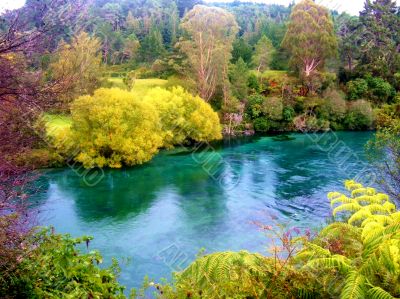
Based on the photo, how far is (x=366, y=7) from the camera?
149ft

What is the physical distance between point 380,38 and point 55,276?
45227 mm

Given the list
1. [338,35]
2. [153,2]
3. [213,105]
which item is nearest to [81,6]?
[213,105]

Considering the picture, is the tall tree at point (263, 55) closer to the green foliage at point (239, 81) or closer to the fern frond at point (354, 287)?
the green foliage at point (239, 81)

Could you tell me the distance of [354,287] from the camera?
4426 millimetres

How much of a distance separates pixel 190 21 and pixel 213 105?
26.7 feet

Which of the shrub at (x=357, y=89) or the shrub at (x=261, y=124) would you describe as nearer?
the shrub at (x=261, y=124)

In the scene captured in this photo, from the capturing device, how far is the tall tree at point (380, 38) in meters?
41.8

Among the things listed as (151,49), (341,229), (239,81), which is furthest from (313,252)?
(151,49)

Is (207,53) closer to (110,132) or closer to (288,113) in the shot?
(288,113)

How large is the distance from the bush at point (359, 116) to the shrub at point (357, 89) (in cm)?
222

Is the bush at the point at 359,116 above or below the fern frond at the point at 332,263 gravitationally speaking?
below

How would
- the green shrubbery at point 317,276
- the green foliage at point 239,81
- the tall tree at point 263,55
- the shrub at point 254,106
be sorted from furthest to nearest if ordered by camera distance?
the tall tree at point 263,55 → the green foliage at point 239,81 → the shrub at point 254,106 → the green shrubbery at point 317,276

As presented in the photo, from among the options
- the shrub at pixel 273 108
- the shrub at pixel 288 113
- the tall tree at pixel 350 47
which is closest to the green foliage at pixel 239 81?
the shrub at pixel 273 108

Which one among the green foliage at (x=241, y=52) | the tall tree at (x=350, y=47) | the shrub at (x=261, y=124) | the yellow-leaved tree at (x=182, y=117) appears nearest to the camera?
the yellow-leaved tree at (x=182, y=117)
